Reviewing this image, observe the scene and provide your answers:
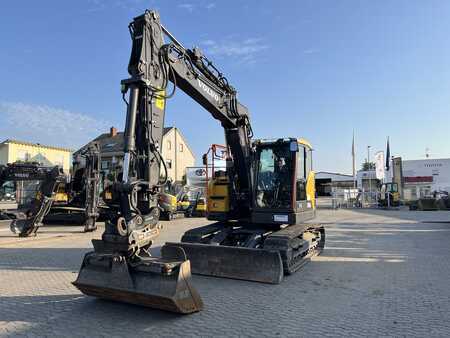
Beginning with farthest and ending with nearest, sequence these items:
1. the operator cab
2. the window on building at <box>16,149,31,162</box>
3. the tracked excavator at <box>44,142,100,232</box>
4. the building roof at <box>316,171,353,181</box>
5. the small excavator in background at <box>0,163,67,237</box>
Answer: the building roof at <box>316,171,353,181</box>
the window on building at <box>16,149,31,162</box>
the tracked excavator at <box>44,142,100,232</box>
the small excavator in background at <box>0,163,67,237</box>
the operator cab

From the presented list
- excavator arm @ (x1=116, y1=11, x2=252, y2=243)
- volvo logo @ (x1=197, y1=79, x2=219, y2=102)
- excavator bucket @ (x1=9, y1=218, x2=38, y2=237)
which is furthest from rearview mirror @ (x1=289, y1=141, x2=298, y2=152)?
excavator bucket @ (x1=9, y1=218, x2=38, y2=237)

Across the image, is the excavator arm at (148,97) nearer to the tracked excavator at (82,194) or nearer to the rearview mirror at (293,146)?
the rearview mirror at (293,146)

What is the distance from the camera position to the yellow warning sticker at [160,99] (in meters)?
6.18

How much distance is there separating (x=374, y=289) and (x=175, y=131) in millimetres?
44099

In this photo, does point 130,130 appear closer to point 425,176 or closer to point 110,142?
point 110,142

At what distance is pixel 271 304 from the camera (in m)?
5.93

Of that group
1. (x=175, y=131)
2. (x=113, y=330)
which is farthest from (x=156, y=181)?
(x=175, y=131)

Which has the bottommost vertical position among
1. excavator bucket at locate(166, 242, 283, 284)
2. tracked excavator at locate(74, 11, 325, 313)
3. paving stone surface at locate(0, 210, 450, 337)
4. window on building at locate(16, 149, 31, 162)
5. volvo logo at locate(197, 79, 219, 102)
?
paving stone surface at locate(0, 210, 450, 337)

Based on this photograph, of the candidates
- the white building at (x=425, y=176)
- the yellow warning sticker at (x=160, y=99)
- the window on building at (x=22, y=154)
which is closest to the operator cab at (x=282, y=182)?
the yellow warning sticker at (x=160, y=99)

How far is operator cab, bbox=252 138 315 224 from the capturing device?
866 centimetres

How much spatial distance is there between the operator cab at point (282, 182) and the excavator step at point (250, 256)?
0.41 metres

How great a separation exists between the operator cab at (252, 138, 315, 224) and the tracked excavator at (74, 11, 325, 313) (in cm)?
2

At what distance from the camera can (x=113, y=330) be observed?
189 inches

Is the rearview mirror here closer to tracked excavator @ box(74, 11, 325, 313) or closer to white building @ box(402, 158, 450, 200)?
tracked excavator @ box(74, 11, 325, 313)
